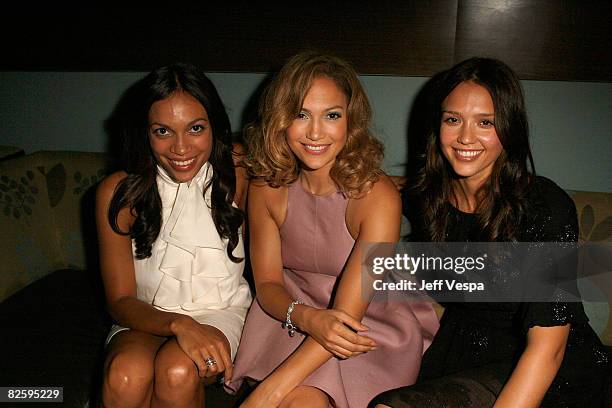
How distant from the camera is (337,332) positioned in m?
1.41

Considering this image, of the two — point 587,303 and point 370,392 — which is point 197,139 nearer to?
point 370,392

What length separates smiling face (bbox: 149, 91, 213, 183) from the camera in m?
1.55

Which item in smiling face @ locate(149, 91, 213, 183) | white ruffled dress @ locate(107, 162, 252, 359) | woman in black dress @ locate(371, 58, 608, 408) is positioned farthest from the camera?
white ruffled dress @ locate(107, 162, 252, 359)

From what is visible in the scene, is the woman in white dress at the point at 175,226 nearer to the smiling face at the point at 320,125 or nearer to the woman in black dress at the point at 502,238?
the smiling face at the point at 320,125

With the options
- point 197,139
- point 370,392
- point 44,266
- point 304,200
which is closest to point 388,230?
point 304,200

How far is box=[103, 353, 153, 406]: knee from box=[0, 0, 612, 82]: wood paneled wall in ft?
3.59

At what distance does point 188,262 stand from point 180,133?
1.28ft

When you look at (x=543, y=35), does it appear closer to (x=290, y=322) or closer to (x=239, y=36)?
(x=239, y=36)

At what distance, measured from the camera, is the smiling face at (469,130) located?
139 centimetres

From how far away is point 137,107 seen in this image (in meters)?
1.61

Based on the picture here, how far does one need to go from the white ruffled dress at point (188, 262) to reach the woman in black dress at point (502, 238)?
0.62m

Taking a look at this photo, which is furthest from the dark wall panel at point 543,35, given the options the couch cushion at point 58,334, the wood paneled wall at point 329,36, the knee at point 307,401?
the couch cushion at point 58,334

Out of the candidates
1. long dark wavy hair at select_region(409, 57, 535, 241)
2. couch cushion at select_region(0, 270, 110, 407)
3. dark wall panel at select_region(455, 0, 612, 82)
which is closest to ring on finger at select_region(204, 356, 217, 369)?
couch cushion at select_region(0, 270, 110, 407)

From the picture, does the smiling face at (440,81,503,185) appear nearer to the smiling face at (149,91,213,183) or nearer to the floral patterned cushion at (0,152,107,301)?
the smiling face at (149,91,213,183)
